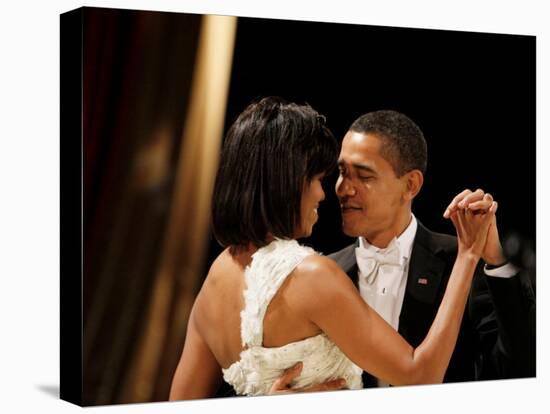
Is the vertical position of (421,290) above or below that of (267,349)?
above

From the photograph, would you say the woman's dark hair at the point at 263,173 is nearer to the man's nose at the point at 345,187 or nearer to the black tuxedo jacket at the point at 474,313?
the man's nose at the point at 345,187

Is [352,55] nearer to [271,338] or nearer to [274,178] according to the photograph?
[274,178]

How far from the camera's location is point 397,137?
7184mm

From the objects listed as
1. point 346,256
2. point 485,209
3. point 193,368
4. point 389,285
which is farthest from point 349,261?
point 193,368

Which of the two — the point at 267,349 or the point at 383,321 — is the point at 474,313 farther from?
the point at 267,349

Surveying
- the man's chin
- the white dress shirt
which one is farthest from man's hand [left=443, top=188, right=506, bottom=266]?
the man's chin

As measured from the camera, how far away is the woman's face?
22.0 feet

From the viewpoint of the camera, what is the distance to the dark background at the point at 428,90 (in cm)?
687

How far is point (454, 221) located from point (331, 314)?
125 cm

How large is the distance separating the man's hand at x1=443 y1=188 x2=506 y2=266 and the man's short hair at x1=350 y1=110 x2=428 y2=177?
0.34 meters

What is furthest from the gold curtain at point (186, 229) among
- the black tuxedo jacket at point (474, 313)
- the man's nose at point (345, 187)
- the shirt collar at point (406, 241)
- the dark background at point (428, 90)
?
the shirt collar at point (406, 241)

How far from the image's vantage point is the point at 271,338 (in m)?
6.58

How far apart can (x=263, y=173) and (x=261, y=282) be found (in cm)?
58

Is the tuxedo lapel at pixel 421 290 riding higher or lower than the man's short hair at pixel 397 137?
lower
